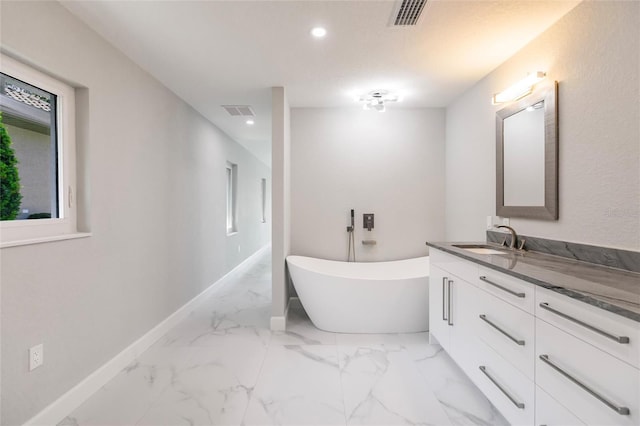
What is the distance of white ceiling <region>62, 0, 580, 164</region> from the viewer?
1927 millimetres

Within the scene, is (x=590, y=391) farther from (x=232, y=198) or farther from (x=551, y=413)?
(x=232, y=198)

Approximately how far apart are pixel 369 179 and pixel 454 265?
73.6 inches

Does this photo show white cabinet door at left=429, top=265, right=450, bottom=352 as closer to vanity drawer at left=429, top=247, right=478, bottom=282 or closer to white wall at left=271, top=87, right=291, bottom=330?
vanity drawer at left=429, top=247, right=478, bottom=282

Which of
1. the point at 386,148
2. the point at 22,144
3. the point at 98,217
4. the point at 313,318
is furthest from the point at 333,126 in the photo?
the point at 22,144

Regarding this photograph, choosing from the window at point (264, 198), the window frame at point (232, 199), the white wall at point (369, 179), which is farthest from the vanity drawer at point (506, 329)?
the window at point (264, 198)

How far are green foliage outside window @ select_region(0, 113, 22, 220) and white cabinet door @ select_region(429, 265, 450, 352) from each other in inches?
105

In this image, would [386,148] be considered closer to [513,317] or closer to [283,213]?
[283,213]

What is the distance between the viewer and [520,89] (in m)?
2.35

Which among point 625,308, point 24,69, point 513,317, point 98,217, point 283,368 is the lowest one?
point 283,368

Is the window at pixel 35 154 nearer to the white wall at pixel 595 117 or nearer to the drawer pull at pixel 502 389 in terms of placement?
the drawer pull at pixel 502 389

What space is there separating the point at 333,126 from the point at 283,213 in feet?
4.51

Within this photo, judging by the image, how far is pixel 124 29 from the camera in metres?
2.13

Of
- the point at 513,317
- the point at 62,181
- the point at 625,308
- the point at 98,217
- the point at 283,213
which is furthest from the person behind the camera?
the point at 283,213

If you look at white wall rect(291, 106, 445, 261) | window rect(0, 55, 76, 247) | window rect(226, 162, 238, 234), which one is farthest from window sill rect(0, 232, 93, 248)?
window rect(226, 162, 238, 234)
